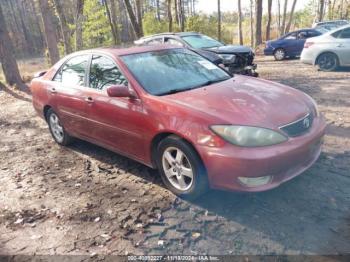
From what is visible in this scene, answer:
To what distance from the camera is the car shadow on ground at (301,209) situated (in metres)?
2.89

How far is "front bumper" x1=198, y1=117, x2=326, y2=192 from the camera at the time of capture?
3.02 metres

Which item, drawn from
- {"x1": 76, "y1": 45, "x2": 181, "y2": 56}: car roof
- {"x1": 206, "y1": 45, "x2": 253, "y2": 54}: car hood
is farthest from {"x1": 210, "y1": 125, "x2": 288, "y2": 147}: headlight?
{"x1": 206, "y1": 45, "x2": 253, "y2": 54}: car hood

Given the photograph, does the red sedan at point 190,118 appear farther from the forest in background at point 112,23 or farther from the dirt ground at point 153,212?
the forest in background at point 112,23

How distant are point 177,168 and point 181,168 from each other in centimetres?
7

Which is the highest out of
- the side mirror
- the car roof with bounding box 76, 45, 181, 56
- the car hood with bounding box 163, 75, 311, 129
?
the car roof with bounding box 76, 45, 181, 56

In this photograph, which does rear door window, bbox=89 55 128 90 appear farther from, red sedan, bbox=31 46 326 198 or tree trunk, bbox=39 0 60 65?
tree trunk, bbox=39 0 60 65

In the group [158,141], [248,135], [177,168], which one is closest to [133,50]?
[158,141]

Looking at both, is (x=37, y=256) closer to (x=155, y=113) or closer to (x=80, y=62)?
(x=155, y=113)

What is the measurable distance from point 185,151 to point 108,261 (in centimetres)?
127

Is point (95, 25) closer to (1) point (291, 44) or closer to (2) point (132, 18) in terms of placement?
(2) point (132, 18)

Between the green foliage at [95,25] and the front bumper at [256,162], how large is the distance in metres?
26.9

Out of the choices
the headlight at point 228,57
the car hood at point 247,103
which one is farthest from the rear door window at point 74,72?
the headlight at point 228,57

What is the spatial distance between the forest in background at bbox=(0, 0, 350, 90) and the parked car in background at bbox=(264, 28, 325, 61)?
5.20 m

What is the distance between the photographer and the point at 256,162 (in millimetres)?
3004
